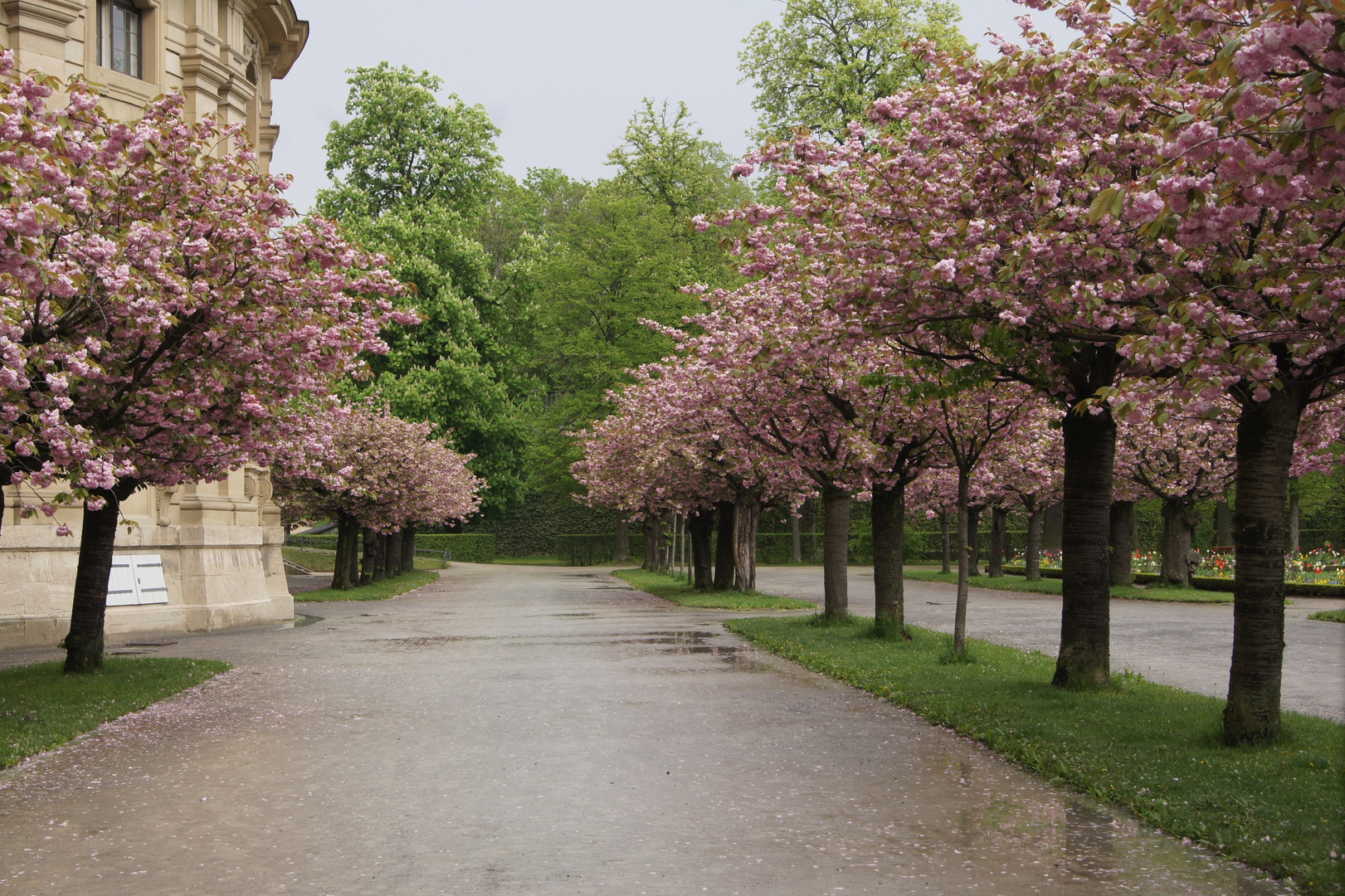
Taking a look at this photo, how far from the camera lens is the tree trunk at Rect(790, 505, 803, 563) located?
206ft

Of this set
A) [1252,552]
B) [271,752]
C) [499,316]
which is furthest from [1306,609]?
[499,316]

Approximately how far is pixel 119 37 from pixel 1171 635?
22.5m

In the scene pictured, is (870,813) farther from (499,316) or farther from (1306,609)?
(499,316)

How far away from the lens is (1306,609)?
2680cm

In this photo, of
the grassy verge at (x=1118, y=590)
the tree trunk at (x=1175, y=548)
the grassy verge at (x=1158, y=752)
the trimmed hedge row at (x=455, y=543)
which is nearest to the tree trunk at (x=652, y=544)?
the grassy verge at (x=1118, y=590)

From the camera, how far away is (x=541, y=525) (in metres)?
73.9

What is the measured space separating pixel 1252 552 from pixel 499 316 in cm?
4534

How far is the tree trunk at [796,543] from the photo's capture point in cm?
6276

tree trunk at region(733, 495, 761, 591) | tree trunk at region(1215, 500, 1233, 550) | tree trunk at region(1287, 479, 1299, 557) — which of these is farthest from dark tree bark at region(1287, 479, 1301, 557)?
tree trunk at region(733, 495, 761, 591)

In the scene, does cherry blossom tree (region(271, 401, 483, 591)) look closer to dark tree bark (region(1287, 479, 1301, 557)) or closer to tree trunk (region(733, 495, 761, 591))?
tree trunk (region(733, 495, 761, 591))

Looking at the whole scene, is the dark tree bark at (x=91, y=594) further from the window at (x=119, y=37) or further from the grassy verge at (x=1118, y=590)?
the grassy verge at (x=1118, y=590)

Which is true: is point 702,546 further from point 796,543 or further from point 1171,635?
point 796,543

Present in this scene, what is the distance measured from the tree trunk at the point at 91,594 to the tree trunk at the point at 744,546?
1983 cm

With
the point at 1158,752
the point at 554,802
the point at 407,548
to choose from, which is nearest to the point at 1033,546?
the point at 407,548
